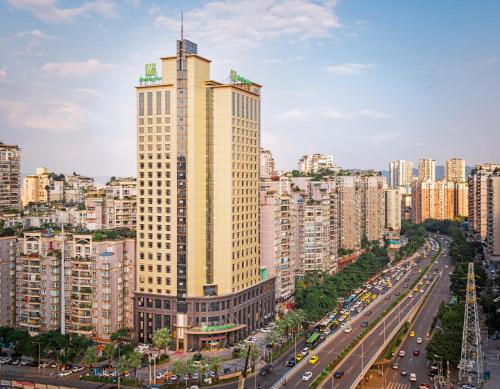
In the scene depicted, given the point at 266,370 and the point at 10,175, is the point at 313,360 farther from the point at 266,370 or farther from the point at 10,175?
the point at 10,175

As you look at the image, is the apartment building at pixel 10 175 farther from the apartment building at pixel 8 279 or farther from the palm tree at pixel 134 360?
the palm tree at pixel 134 360

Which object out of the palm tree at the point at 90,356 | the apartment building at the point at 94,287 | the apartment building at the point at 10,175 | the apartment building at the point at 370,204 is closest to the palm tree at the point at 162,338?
the palm tree at the point at 90,356

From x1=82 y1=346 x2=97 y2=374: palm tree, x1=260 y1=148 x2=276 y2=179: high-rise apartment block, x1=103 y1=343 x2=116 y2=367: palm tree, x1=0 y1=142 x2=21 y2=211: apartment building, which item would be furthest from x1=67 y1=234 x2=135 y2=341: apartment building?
x1=260 y1=148 x2=276 y2=179: high-rise apartment block

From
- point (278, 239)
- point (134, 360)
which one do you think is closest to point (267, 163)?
point (278, 239)

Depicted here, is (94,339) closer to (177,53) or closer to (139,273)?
(139,273)

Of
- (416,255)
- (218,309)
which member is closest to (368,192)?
(416,255)
